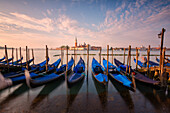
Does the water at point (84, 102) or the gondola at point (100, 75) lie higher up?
the gondola at point (100, 75)

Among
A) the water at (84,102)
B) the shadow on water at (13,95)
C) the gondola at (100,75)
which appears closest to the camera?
the water at (84,102)

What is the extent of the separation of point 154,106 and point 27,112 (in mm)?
7474

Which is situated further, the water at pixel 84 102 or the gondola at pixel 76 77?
the gondola at pixel 76 77

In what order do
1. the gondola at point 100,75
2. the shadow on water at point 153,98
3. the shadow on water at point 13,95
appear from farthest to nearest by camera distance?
the gondola at point 100,75, the shadow on water at point 13,95, the shadow on water at point 153,98

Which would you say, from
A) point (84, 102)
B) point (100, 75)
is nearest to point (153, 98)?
point (100, 75)

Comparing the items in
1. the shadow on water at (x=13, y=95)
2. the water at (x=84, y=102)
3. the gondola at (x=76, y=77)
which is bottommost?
the water at (x=84, y=102)

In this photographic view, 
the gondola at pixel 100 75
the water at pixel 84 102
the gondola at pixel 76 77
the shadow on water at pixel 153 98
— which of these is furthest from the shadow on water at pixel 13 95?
the shadow on water at pixel 153 98

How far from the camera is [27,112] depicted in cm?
446

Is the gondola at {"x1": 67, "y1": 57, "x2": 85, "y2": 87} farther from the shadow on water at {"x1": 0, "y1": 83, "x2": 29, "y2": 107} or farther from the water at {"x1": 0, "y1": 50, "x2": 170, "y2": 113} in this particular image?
the shadow on water at {"x1": 0, "y1": 83, "x2": 29, "y2": 107}

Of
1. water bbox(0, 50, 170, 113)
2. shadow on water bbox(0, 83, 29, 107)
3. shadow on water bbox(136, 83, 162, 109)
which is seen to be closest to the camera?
water bbox(0, 50, 170, 113)

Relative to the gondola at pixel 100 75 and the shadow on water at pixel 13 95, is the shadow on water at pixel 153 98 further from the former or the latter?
the shadow on water at pixel 13 95

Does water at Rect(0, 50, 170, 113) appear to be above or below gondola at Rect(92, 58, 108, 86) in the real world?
below

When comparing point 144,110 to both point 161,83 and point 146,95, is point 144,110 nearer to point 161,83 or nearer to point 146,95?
point 146,95

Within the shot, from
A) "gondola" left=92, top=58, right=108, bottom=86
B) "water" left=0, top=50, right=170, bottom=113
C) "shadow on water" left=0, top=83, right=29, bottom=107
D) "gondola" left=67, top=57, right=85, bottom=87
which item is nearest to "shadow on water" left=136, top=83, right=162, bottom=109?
"water" left=0, top=50, right=170, bottom=113
